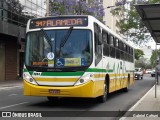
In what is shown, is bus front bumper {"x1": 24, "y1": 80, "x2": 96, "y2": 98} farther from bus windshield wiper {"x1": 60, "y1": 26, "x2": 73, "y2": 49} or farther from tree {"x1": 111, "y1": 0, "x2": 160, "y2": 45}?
tree {"x1": 111, "y1": 0, "x2": 160, "y2": 45}

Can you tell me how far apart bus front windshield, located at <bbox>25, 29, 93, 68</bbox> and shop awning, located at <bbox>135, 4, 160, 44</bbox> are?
6.73ft

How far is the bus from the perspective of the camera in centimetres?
1361

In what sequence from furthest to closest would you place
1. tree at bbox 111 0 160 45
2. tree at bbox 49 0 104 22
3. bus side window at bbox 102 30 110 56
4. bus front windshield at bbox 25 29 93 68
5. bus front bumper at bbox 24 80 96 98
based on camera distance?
tree at bbox 111 0 160 45
tree at bbox 49 0 104 22
bus side window at bbox 102 30 110 56
bus front windshield at bbox 25 29 93 68
bus front bumper at bbox 24 80 96 98

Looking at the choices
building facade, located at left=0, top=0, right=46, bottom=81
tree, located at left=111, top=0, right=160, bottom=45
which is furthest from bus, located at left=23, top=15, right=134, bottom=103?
tree, located at left=111, top=0, right=160, bottom=45

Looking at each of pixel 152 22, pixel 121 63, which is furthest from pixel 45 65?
pixel 121 63

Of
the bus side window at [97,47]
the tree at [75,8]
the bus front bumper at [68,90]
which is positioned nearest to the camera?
the bus front bumper at [68,90]

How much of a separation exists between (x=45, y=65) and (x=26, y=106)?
5.43ft

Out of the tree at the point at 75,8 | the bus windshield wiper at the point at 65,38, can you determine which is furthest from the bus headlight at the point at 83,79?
the tree at the point at 75,8

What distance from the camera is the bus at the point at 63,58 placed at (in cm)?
1361

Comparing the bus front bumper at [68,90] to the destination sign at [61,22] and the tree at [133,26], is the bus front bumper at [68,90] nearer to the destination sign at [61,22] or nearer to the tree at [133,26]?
the destination sign at [61,22]

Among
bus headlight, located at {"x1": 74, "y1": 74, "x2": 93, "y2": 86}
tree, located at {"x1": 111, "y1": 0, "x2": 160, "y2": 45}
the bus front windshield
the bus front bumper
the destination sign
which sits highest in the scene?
tree, located at {"x1": 111, "y1": 0, "x2": 160, "y2": 45}

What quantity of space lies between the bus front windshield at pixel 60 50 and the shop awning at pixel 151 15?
2053 millimetres

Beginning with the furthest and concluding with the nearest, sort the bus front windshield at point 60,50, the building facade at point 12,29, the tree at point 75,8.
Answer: the tree at point 75,8 → the building facade at point 12,29 → the bus front windshield at point 60,50

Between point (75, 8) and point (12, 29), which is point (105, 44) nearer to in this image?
point (12, 29)
